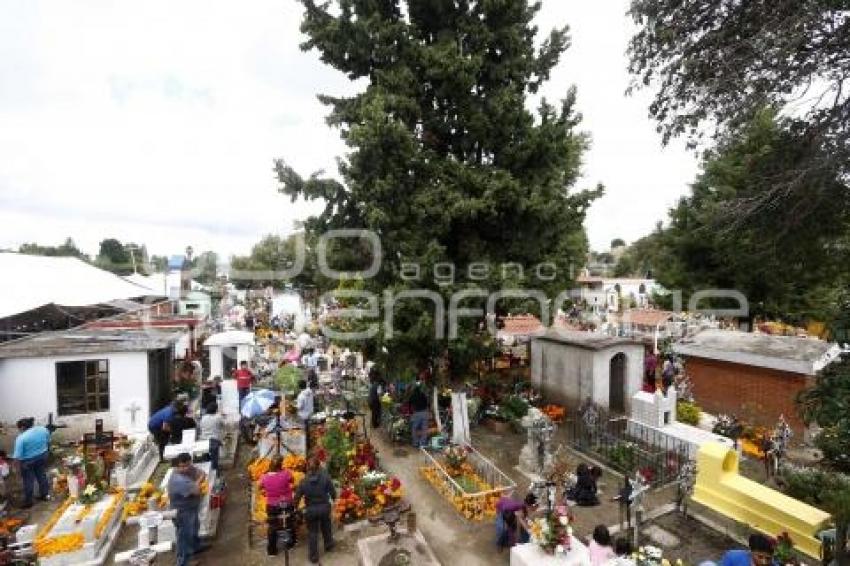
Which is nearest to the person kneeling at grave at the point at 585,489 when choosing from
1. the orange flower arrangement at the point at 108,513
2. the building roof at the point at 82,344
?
the orange flower arrangement at the point at 108,513

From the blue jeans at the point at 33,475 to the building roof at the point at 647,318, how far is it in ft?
82.0

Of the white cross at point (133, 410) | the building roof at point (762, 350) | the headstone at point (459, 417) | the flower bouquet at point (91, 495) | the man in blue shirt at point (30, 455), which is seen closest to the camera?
the flower bouquet at point (91, 495)

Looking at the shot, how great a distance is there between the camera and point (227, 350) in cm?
2102

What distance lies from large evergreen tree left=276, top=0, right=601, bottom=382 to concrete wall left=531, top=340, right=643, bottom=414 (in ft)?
11.8

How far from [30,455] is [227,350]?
1097 centimetres

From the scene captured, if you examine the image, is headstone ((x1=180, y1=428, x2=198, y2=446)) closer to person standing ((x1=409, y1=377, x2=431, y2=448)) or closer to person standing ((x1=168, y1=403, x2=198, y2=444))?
person standing ((x1=168, y1=403, x2=198, y2=444))

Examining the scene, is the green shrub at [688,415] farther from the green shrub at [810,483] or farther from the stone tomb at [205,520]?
the stone tomb at [205,520]

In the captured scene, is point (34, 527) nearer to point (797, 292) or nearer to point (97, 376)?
point (97, 376)

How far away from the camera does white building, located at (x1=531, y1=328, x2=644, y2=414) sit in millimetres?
15219

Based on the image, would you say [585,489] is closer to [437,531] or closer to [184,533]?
[437,531]

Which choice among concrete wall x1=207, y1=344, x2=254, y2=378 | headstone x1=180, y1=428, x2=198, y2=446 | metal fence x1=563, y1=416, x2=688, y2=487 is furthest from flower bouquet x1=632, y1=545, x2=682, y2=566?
concrete wall x1=207, y1=344, x2=254, y2=378

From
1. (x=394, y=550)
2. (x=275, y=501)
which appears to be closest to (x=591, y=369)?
(x=394, y=550)

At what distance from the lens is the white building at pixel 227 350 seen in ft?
59.9

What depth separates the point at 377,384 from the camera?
1566 centimetres
